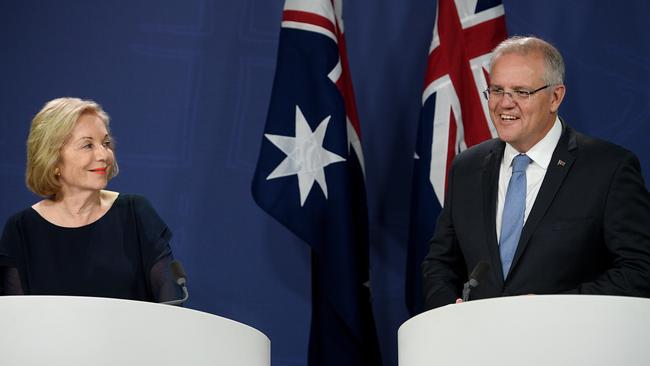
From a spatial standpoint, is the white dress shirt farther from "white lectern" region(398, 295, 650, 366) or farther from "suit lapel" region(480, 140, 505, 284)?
"white lectern" region(398, 295, 650, 366)

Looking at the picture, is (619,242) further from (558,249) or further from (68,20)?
(68,20)

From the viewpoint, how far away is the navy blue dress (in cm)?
348

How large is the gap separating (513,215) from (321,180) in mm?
1389

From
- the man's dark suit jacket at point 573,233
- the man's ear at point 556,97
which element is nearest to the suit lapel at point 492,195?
the man's dark suit jacket at point 573,233

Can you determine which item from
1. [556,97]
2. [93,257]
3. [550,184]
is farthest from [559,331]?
[93,257]

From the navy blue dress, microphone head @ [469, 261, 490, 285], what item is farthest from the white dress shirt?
the navy blue dress

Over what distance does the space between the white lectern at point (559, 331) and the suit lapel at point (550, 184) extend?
0.80 metres

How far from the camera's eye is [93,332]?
7.52 ft

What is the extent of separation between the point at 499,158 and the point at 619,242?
458 mm

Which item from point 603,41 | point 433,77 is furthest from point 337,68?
point 603,41

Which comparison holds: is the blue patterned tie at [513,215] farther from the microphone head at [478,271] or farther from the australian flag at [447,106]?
the australian flag at [447,106]

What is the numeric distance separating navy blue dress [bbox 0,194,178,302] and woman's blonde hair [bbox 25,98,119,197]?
0.35 feet

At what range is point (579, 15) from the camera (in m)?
4.83

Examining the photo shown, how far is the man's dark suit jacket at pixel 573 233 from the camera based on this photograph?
3010 mm
